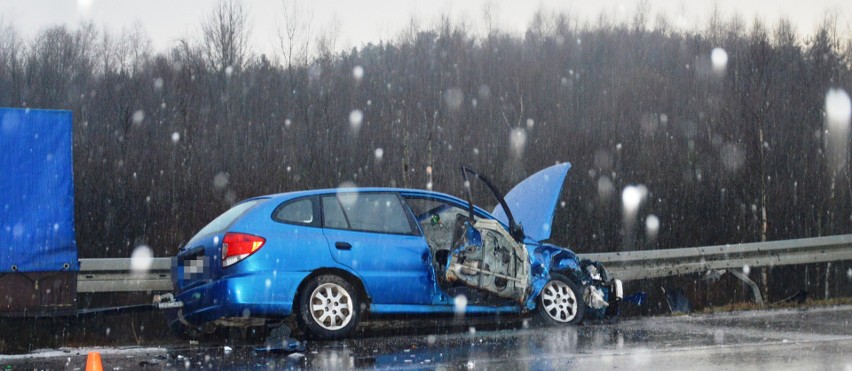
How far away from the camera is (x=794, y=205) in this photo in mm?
22828

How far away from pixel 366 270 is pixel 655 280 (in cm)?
903

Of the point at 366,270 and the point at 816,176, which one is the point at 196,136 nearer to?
the point at 816,176

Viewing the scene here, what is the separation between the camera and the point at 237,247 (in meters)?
8.03

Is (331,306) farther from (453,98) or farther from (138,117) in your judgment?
(453,98)

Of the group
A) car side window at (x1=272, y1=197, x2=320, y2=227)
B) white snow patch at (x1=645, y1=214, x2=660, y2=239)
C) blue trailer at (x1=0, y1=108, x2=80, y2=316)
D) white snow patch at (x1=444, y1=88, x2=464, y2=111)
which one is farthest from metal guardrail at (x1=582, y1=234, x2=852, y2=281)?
white snow patch at (x1=444, y1=88, x2=464, y2=111)

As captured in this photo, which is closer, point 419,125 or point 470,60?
point 419,125

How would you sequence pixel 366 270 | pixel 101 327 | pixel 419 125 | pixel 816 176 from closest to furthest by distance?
1. pixel 366 270
2. pixel 101 327
3. pixel 816 176
4. pixel 419 125

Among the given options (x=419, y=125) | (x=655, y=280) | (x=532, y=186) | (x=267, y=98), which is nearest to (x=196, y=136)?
(x=419, y=125)

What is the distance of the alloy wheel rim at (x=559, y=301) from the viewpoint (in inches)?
381

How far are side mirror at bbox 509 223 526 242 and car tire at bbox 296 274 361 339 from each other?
5.82 ft

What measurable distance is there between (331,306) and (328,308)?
34 mm

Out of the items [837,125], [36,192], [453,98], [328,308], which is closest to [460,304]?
[328,308]

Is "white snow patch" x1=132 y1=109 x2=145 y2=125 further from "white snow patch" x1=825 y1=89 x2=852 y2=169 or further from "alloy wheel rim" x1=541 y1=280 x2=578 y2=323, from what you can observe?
"alloy wheel rim" x1=541 y1=280 x2=578 y2=323

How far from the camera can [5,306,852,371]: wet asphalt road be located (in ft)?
21.0
